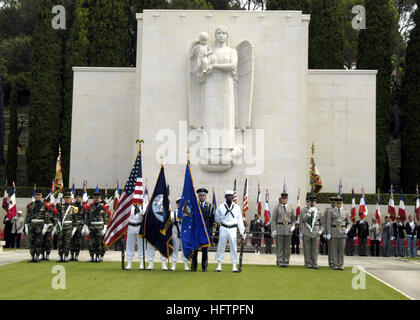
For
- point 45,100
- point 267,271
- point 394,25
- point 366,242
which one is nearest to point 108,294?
point 267,271

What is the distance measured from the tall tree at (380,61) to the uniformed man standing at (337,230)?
15.9 metres

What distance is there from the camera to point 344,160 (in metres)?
28.9

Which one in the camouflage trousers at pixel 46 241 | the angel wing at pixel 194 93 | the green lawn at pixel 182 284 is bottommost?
the green lawn at pixel 182 284

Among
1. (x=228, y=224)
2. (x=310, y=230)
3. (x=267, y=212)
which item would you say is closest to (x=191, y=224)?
(x=228, y=224)

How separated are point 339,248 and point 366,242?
8.13 meters

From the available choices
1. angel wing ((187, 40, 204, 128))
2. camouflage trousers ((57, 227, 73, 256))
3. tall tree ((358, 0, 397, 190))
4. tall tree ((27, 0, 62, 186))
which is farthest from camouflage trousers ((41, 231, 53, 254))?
tall tree ((358, 0, 397, 190))

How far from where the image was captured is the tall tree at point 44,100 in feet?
110

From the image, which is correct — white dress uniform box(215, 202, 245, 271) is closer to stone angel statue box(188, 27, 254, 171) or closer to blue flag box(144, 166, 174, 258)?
blue flag box(144, 166, 174, 258)

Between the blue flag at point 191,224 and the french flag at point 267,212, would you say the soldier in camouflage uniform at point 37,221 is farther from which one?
the french flag at point 267,212

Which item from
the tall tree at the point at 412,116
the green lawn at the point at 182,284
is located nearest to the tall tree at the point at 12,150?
the tall tree at the point at 412,116

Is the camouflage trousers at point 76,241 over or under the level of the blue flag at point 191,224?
under

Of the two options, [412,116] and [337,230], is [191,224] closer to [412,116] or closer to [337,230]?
[337,230]

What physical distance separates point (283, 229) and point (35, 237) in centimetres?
652

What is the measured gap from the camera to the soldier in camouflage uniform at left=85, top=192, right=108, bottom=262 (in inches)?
671
